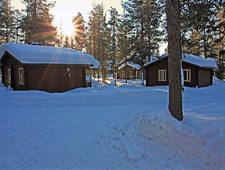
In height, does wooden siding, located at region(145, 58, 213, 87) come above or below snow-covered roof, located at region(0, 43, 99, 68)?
below

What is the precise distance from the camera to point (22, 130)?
5047 mm

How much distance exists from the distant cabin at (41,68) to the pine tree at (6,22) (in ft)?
61.8

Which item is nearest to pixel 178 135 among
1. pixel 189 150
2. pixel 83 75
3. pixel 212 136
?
pixel 189 150

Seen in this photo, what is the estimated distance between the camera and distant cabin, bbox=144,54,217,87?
19391 mm

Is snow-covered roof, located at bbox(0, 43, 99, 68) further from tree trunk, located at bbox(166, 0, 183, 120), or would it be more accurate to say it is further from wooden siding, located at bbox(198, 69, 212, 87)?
wooden siding, located at bbox(198, 69, 212, 87)

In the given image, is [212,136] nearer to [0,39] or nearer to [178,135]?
[178,135]

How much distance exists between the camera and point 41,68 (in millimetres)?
14195

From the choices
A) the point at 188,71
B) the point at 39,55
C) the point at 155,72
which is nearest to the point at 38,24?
the point at 39,55

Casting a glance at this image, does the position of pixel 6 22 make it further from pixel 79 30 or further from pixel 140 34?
pixel 140 34

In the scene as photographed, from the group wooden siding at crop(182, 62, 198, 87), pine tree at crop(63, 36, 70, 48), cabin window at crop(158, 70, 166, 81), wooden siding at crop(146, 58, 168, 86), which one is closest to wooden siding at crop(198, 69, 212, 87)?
wooden siding at crop(182, 62, 198, 87)

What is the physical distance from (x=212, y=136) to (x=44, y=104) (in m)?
7.84

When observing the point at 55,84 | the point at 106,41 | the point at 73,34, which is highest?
the point at 73,34

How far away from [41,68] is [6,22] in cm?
2402

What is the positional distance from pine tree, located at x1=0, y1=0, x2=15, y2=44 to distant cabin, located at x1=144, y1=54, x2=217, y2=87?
26.8 m
